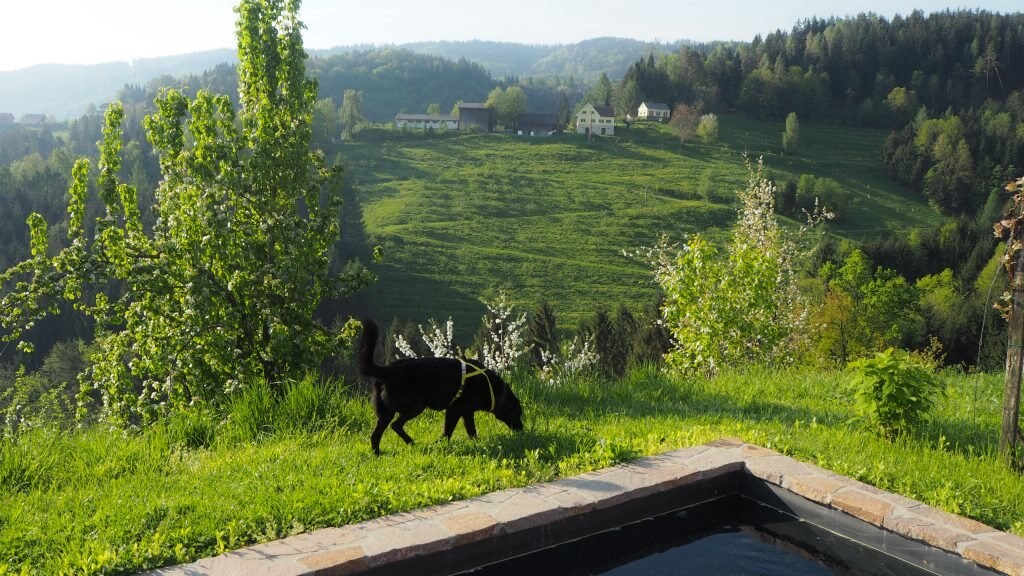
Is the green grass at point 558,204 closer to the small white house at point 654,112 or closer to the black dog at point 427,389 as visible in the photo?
the small white house at point 654,112

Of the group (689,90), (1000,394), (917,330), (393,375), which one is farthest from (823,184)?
(393,375)

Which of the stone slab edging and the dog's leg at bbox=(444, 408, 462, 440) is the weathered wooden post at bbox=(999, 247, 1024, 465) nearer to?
the stone slab edging

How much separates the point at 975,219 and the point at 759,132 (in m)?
37.3

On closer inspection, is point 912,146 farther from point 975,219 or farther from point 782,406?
point 782,406

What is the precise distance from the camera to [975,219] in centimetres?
8662

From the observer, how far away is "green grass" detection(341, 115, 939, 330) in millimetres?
72375

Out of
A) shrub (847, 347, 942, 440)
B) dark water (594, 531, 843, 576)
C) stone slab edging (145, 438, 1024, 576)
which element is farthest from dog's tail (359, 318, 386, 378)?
shrub (847, 347, 942, 440)

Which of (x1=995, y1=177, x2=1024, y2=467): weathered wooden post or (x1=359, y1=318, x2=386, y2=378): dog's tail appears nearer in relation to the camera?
(x1=359, y1=318, x2=386, y2=378): dog's tail

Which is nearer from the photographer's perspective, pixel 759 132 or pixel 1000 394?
pixel 1000 394

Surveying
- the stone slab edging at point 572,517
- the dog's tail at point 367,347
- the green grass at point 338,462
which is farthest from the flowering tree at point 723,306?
the dog's tail at point 367,347

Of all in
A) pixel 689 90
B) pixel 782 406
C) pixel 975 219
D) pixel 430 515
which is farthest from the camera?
pixel 689 90

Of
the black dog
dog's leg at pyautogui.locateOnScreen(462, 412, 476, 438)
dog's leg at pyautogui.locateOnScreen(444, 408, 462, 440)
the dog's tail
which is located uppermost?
the dog's tail

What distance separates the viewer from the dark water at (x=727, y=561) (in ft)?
16.3

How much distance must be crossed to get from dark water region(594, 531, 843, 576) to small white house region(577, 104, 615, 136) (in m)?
117
